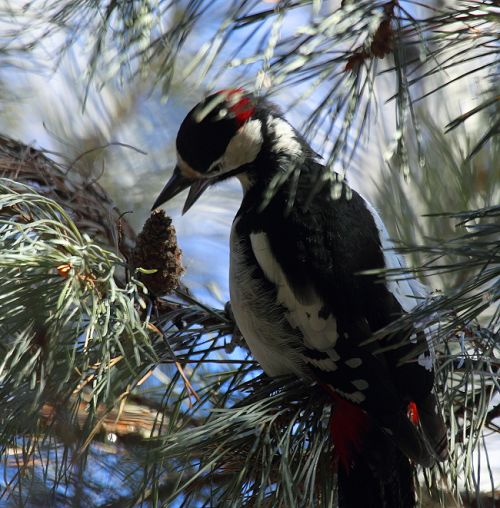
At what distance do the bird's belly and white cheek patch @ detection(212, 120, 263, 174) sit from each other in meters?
0.17

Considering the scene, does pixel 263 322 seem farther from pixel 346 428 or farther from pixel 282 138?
pixel 282 138

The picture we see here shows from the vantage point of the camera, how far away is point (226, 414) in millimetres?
1058

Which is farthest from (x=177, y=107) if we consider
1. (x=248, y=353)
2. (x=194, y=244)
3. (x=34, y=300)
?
(x=34, y=300)

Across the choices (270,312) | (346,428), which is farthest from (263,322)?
(346,428)

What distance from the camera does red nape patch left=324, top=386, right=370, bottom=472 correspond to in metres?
1.13

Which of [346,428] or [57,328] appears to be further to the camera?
[346,428]

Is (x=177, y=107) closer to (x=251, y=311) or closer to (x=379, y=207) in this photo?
(x=379, y=207)

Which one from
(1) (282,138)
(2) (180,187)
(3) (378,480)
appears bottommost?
(3) (378,480)

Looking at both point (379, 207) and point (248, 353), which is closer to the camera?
point (248, 353)

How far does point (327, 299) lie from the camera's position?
1.26 m

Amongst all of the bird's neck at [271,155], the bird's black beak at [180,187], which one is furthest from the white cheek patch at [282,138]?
the bird's black beak at [180,187]

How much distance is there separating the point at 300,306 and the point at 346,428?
0.69 ft

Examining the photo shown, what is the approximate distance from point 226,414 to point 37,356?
24 centimetres

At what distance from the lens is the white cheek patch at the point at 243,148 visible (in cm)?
146
